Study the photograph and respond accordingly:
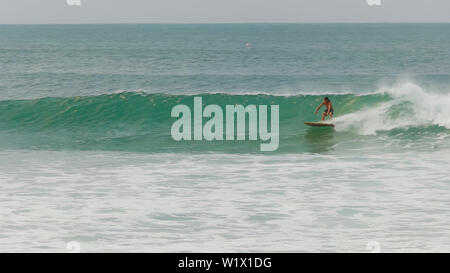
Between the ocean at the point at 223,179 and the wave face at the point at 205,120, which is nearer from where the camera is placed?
the ocean at the point at 223,179

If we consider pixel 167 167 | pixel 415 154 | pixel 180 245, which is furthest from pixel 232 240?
pixel 415 154

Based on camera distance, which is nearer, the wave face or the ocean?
the ocean

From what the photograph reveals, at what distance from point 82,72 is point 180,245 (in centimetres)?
4122

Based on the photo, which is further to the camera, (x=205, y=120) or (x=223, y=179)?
(x=205, y=120)

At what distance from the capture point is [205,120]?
22.2 metres

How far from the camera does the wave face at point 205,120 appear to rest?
16.7 meters

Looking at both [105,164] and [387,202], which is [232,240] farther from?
[105,164]

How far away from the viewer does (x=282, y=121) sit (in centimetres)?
2145

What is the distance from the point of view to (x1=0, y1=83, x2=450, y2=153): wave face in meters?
16.7

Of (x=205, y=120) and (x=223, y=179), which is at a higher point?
(x=205, y=120)

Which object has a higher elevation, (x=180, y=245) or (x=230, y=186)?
(x=230, y=186)

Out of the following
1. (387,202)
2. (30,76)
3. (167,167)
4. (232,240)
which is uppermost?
(30,76)
